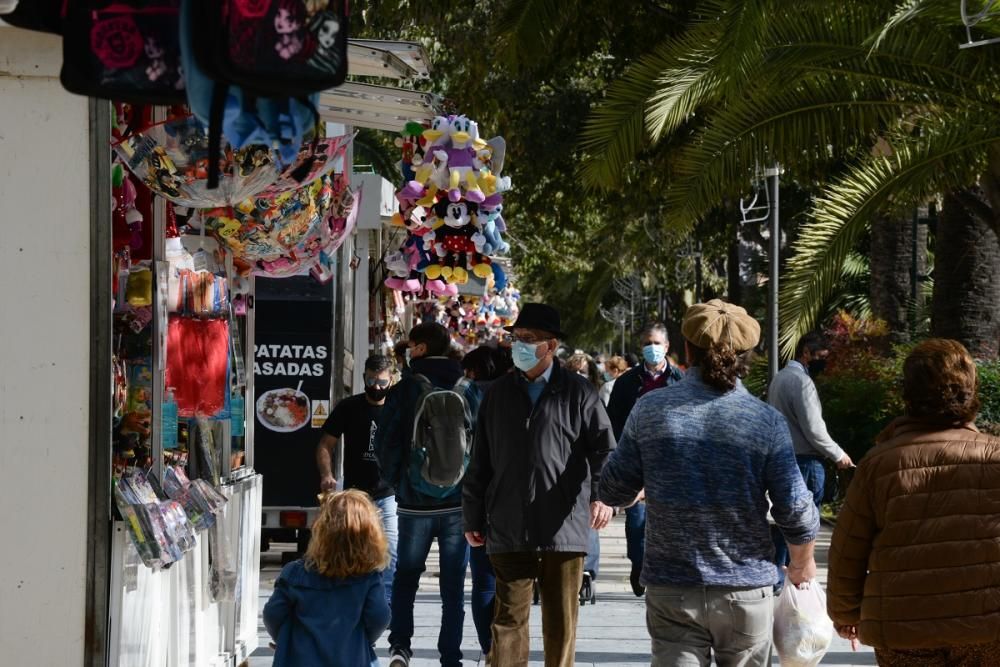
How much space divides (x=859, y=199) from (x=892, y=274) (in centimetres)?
805

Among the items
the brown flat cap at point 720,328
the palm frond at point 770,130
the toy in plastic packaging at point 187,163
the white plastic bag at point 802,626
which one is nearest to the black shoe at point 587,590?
the palm frond at point 770,130

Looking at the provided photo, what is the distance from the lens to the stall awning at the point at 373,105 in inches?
260

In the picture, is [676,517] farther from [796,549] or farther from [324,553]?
[324,553]

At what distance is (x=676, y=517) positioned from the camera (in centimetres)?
492

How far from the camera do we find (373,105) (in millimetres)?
6805

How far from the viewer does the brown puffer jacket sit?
4223 millimetres

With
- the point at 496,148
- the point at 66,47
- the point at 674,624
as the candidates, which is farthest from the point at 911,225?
the point at 66,47

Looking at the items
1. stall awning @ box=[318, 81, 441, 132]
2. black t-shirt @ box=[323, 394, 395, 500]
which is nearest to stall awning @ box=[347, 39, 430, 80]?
stall awning @ box=[318, 81, 441, 132]

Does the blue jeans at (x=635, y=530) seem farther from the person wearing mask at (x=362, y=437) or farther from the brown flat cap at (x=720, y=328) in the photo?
the brown flat cap at (x=720, y=328)

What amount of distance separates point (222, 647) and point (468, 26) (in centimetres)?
1145

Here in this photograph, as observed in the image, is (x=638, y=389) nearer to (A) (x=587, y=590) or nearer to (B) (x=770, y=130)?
(A) (x=587, y=590)

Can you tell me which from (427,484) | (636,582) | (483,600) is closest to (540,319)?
(427,484)

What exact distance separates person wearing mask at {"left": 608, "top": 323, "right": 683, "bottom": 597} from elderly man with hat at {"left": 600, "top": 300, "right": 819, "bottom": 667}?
503 centimetres

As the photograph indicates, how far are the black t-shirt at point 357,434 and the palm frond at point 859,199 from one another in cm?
325
